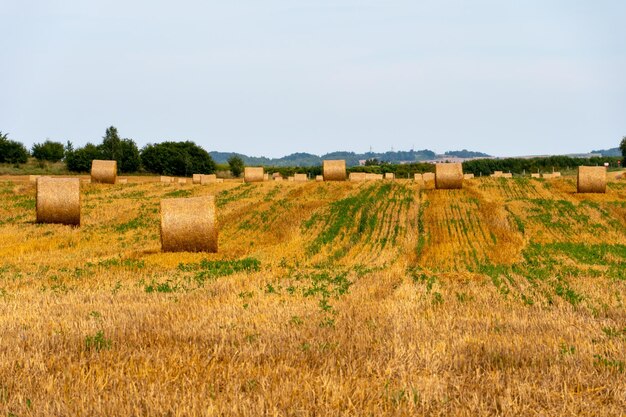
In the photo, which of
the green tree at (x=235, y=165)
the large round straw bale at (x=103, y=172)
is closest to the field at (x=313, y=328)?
the large round straw bale at (x=103, y=172)

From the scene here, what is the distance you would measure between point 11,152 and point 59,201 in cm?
8404

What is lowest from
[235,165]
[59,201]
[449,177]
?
[59,201]

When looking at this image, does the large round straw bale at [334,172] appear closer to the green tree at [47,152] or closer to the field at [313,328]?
the field at [313,328]

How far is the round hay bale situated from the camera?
42344 mm

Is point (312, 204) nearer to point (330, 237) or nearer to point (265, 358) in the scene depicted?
point (330, 237)

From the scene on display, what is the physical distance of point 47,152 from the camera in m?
123

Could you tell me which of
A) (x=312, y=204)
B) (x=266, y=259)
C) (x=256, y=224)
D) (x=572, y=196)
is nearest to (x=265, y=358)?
(x=266, y=259)

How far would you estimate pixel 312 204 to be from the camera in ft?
126

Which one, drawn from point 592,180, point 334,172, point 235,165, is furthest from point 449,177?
point 235,165

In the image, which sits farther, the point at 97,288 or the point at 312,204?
the point at 312,204

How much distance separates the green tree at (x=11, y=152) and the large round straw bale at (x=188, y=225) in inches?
3634

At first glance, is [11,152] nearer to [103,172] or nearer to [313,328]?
[103,172]

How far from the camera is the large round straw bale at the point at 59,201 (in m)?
29.9

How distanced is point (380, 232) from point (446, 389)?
23.4 meters
